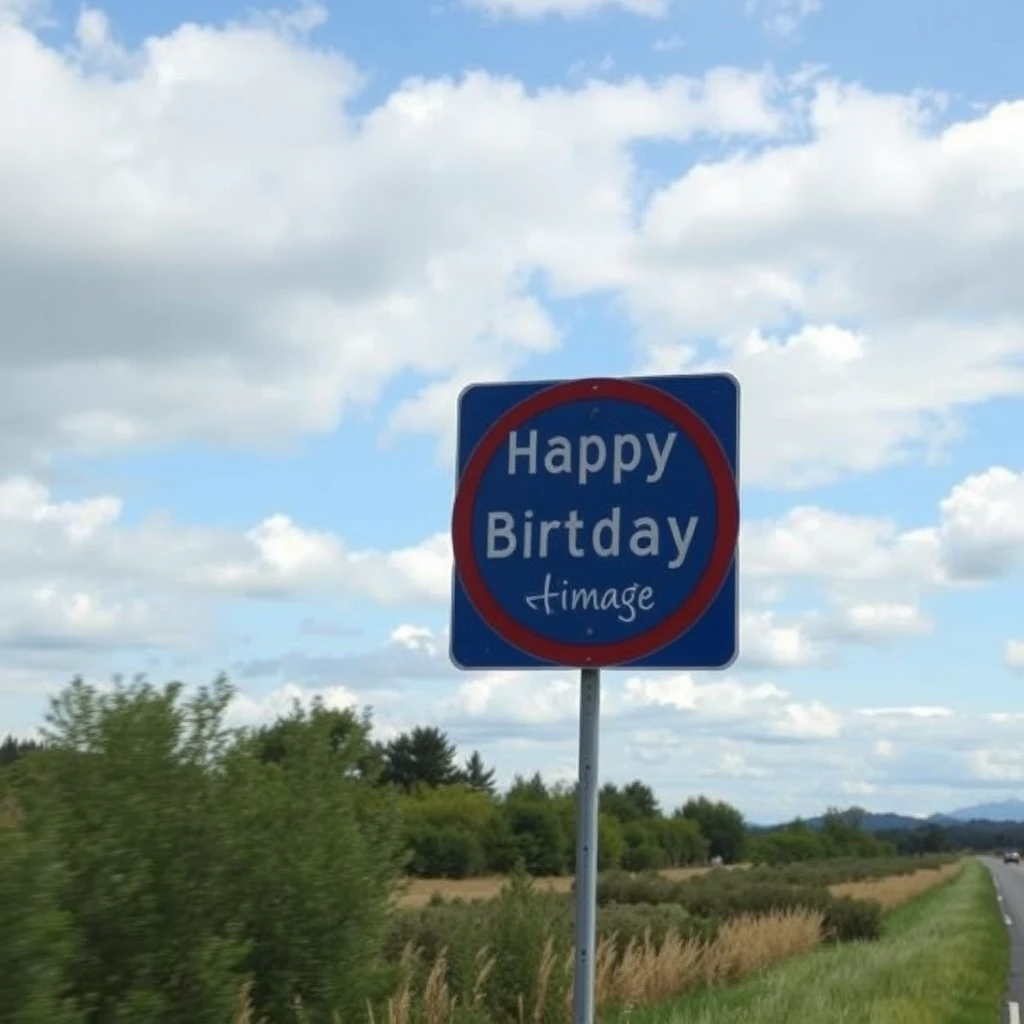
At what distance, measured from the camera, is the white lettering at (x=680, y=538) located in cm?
504

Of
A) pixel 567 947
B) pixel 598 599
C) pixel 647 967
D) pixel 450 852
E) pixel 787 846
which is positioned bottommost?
pixel 647 967

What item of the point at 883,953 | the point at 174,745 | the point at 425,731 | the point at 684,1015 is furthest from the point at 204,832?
the point at 425,731

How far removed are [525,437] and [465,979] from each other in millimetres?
8229

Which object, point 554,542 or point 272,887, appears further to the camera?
point 272,887

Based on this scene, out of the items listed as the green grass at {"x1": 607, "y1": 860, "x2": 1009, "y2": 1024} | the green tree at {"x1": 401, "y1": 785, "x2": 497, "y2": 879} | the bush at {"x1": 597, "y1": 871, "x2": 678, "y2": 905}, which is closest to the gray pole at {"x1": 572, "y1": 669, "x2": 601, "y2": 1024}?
the green grass at {"x1": 607, "y1": 860, "x2": 1009, "y2": 1024}

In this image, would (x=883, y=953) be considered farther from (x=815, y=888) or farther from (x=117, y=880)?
(x=117, y=880)

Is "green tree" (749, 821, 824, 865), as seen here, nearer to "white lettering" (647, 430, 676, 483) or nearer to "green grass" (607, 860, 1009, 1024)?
"green grass" (607, 860, 1009, 1024)

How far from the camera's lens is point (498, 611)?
5125 millimetres

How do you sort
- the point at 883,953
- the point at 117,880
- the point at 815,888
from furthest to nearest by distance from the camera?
the point at 815,888 < the point at 883,953 < the point at 117,880

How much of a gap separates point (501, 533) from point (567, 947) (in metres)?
10.5

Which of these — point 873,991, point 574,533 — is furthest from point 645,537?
point 873,991

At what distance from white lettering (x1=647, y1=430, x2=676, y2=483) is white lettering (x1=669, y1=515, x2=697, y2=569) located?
129 mm

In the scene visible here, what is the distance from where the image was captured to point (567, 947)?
15008 mm

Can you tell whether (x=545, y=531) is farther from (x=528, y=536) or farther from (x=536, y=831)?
(x=536, y=831)
